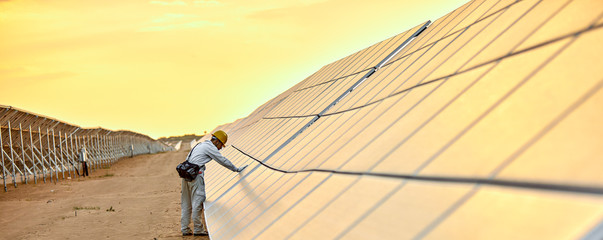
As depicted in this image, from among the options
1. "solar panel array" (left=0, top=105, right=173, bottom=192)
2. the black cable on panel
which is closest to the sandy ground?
"solar panel array" (left=0, top=105, right=173, bottom=192)

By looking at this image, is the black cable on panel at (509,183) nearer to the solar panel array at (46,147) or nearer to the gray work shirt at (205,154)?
the gray work shirt at (205,154)

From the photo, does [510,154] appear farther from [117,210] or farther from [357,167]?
[117,210]

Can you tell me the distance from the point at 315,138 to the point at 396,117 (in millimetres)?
2907

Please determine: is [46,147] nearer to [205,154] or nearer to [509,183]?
[205,154]

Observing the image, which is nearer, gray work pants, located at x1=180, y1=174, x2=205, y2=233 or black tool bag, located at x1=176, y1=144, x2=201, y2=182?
black tool bag, located at x1=176, y1=144, x2=201, y2=182

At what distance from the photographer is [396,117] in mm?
5836

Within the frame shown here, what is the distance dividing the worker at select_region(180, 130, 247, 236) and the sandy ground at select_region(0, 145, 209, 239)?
2.42 ft

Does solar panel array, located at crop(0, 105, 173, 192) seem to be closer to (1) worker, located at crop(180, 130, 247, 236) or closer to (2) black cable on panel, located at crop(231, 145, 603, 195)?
(1) worker, located at crop(180, 130, 247, 236)

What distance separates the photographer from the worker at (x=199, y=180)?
393 inches

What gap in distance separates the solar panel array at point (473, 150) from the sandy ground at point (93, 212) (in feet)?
18.3

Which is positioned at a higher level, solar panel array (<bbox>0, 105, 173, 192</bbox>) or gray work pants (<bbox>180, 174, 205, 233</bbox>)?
solar panel array (<bbox>0, 105, 173, 192</bbox>)

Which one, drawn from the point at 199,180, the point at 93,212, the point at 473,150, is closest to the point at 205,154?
the point at 199,180

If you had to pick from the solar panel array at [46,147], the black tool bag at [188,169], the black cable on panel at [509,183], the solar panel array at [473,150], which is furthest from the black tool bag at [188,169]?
the solar panel array at [46,147]

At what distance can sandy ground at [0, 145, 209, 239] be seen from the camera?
42.4ft
